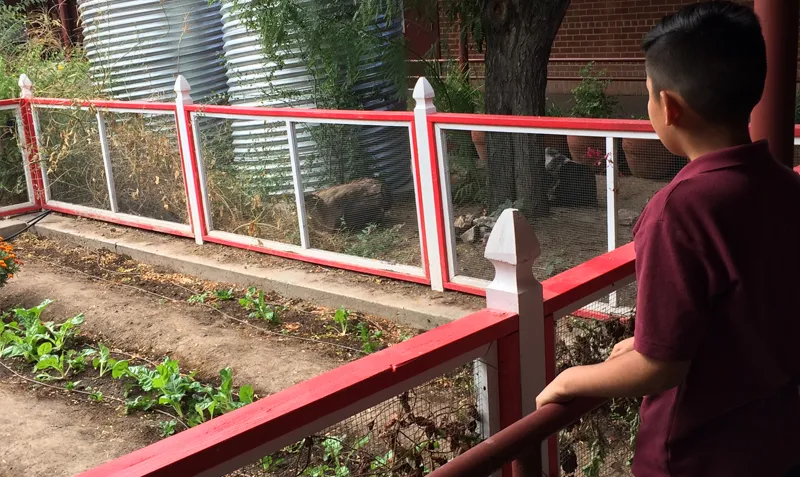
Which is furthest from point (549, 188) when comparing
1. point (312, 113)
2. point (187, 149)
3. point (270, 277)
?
point (187, 149)

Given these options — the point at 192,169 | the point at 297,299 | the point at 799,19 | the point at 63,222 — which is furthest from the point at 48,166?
the point at 799,19

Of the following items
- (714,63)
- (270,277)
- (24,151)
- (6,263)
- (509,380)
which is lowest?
(270,277)

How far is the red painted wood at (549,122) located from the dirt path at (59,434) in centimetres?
271

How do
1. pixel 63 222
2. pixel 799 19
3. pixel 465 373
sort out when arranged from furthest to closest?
pixel 63 222, pixel 799 19, pixel 465 373

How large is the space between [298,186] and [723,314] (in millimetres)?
5930

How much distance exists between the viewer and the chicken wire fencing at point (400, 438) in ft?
6.20

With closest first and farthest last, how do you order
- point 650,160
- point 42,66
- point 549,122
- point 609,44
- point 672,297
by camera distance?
point 672,297, point 650,160, point 549,122, point 42,66, point 609,44

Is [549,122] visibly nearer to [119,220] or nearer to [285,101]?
[285,101]

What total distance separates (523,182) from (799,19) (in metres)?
2.91

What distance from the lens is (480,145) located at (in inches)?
240

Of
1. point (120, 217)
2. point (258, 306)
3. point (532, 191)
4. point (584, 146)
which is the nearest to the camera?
point (584, 146)

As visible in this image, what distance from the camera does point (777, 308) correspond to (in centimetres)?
150

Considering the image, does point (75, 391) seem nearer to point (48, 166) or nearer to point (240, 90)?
point (240, 90)

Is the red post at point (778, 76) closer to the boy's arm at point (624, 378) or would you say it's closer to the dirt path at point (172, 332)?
the boy's arm at point (624, 378)
